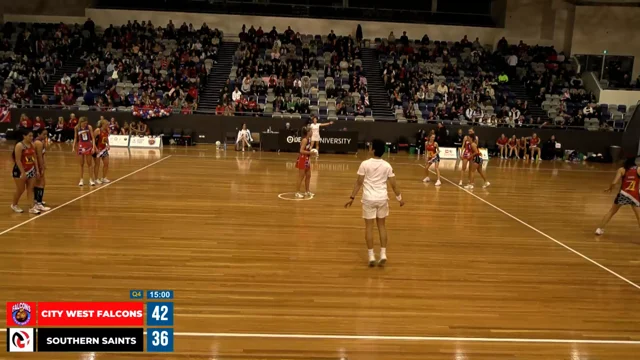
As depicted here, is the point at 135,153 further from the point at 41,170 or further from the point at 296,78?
the point at 41,170

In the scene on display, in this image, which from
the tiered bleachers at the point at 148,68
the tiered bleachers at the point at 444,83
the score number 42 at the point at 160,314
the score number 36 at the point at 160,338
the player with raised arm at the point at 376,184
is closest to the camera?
the score number 36 at the point at 160,338

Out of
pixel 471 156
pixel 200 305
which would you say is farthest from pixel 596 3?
pixel 200 305

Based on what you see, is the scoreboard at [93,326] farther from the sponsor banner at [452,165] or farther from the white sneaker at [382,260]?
the sponsor banner at [452,165]

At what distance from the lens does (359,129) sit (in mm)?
26484

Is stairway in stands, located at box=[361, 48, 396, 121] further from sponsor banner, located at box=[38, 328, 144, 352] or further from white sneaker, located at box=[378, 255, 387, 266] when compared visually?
sponsor banner, located at box=[38, 328, 144, 352]

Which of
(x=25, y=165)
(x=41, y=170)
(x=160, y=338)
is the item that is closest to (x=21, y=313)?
(x=160, y=338)

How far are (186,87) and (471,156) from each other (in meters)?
17.7

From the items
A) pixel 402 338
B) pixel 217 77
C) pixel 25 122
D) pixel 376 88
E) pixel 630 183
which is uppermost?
pixel 217 77

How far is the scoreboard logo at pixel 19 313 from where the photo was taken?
18.0ft

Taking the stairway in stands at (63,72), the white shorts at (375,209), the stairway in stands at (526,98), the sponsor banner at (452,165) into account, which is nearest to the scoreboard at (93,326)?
the white shorts at (375,209)

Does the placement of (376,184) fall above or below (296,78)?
below

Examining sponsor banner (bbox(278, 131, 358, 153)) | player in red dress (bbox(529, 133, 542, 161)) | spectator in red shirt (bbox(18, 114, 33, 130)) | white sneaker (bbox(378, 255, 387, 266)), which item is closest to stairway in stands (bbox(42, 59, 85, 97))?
spectator in red shirt (bbox(18, 114, 33, 130))

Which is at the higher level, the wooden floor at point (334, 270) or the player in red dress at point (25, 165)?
the player in red dress at point (25, 165)

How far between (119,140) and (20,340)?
20.1 metres
